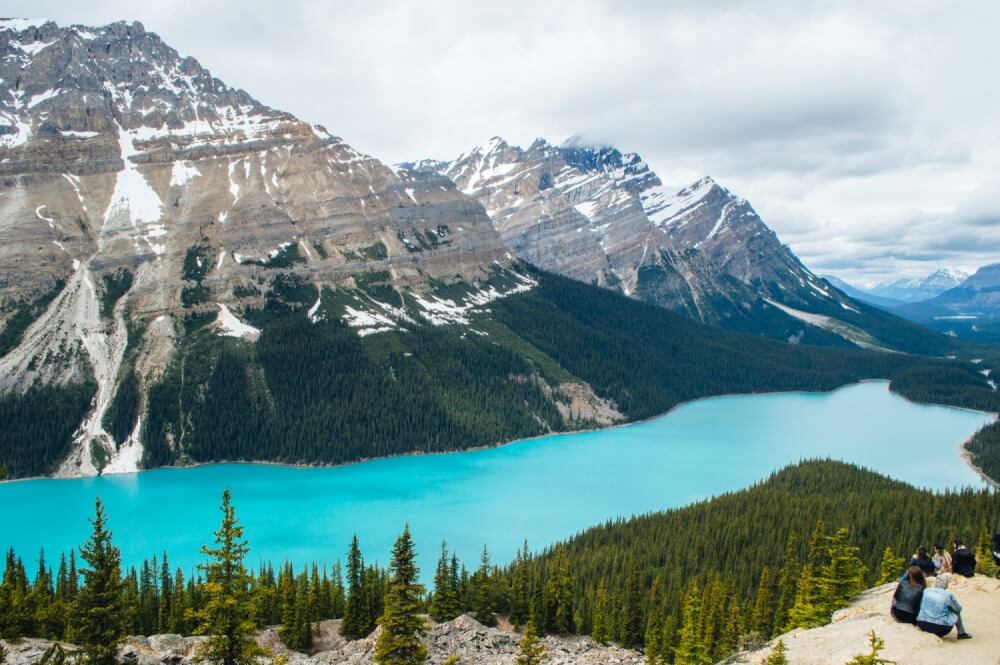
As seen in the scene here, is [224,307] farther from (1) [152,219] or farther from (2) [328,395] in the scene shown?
(2) [328,395]

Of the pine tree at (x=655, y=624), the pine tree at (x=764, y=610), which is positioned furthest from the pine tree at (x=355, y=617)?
the pine tree at (x=764, y=610)

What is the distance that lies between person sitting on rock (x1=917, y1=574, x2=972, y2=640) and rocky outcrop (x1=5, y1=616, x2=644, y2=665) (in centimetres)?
2292

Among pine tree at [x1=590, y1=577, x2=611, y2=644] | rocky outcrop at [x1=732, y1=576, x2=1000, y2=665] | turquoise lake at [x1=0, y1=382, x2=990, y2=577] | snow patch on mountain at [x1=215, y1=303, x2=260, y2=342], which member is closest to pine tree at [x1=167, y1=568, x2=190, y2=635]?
turquoise lake at [x1=0, y1=382, x2=990, y2=577]

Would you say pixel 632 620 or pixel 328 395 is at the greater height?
pixel 328 395

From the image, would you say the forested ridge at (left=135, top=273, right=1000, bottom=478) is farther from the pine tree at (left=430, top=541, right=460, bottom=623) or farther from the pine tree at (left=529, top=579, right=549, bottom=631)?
the pine tree at (left=529, top=579, right=549, bottom=631)

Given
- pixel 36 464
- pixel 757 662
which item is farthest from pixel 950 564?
pixel 36 464

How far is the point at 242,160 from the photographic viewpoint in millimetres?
179875

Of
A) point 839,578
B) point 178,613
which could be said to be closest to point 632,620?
point 839,578

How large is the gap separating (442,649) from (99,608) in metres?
19.8

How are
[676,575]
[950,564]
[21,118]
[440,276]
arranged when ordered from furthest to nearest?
1. [440,276]
2. [21,118]
3. [676,575]
4. [950,564]

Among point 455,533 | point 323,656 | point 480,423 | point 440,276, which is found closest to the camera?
point 323,656

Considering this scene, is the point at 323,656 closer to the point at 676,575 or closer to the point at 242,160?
the point at 676,575

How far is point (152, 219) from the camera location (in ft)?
522

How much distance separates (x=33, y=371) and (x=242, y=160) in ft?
250
